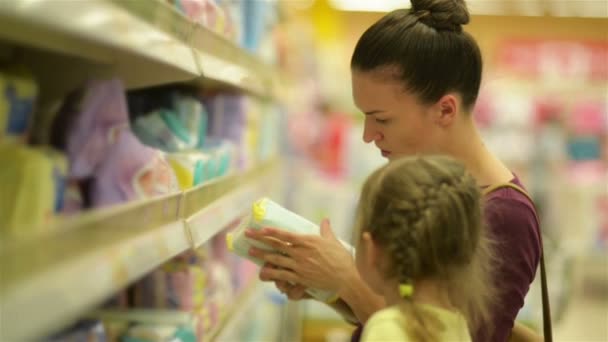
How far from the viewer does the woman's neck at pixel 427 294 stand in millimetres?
1295

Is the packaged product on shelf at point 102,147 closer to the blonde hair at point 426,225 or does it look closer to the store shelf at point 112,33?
the store shelf at point 112,33

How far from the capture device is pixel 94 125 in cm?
125

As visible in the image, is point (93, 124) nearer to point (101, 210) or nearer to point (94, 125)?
point (94, 125)

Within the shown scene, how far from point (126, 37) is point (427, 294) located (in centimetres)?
65

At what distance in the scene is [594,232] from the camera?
619cm

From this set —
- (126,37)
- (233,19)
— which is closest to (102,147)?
(126,37)

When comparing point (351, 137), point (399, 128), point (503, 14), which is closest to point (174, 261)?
point (399, 128)

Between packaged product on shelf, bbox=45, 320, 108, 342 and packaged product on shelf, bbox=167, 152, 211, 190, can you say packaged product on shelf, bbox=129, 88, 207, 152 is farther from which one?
packaged product on shelf, bbox=45, 320, 108, 342

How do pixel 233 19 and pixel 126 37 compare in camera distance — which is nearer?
pixel 126 37

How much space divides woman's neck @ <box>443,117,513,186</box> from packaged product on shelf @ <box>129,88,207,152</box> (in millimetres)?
617

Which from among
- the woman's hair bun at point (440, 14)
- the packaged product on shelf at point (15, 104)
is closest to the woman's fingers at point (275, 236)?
the woman's hair bun at point (440, 14)

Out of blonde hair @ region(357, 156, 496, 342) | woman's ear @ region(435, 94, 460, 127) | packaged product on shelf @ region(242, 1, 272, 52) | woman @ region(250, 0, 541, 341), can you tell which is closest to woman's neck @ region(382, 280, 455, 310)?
blonde hair @ region(357, 156, 496, 342)

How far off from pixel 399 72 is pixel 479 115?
16.3 feet

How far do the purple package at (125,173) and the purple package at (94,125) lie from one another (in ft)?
0.05
